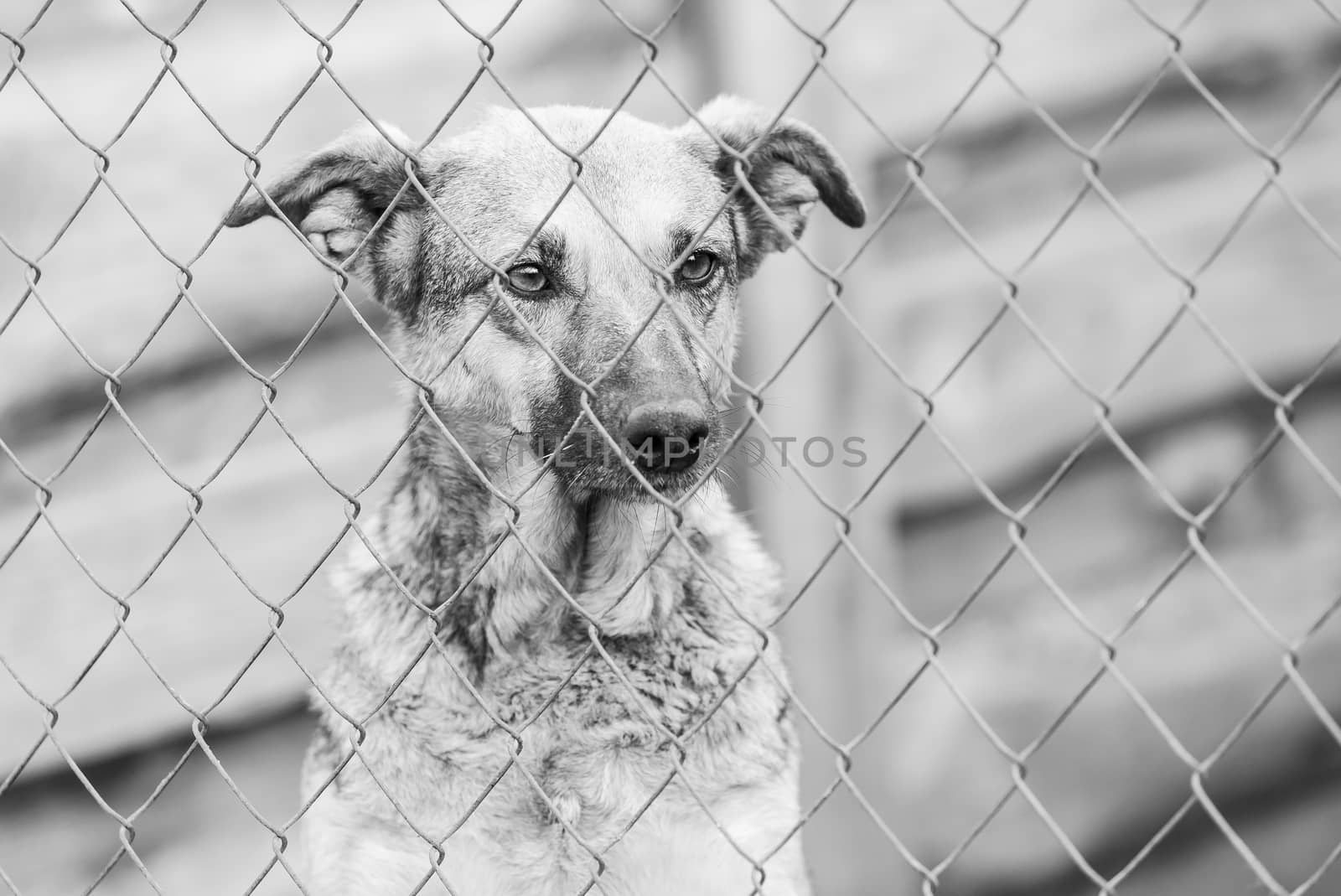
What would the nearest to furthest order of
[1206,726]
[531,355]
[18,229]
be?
[531,355] < [18,229] < [1206,726]

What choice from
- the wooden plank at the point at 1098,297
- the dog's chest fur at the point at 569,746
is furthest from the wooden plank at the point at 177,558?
the wooden plank at the point at 1098,297

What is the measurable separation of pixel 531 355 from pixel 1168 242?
7.41 feet

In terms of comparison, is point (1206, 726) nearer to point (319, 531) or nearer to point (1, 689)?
point (319, 531)

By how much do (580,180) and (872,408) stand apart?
61.0 inches

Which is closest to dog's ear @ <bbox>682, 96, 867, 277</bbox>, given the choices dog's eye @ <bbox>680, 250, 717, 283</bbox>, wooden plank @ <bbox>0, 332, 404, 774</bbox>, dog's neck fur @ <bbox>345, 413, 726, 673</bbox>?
dog's eye @ <bbox>680, 250, 717, 283</bbox>

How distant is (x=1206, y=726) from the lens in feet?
13.6

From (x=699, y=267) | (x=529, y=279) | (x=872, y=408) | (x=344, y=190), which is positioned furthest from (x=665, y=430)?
(x=872, y=408)

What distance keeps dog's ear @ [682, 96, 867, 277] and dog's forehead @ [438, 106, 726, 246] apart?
99mm

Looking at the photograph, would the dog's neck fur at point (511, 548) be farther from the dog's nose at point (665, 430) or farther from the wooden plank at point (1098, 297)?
the wooden plank at point (1098, 297)

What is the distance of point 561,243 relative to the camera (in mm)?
2812

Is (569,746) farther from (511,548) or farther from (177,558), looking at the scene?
(177,558)

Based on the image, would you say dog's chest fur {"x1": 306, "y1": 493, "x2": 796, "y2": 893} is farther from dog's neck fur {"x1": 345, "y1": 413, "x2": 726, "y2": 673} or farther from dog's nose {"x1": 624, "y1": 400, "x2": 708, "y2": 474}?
dog's nose {"x1": 624, "y1": 400, "x2": 708, "y2": 474}

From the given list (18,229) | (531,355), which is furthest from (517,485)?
(18,229)

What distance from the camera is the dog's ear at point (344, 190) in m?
2.73
